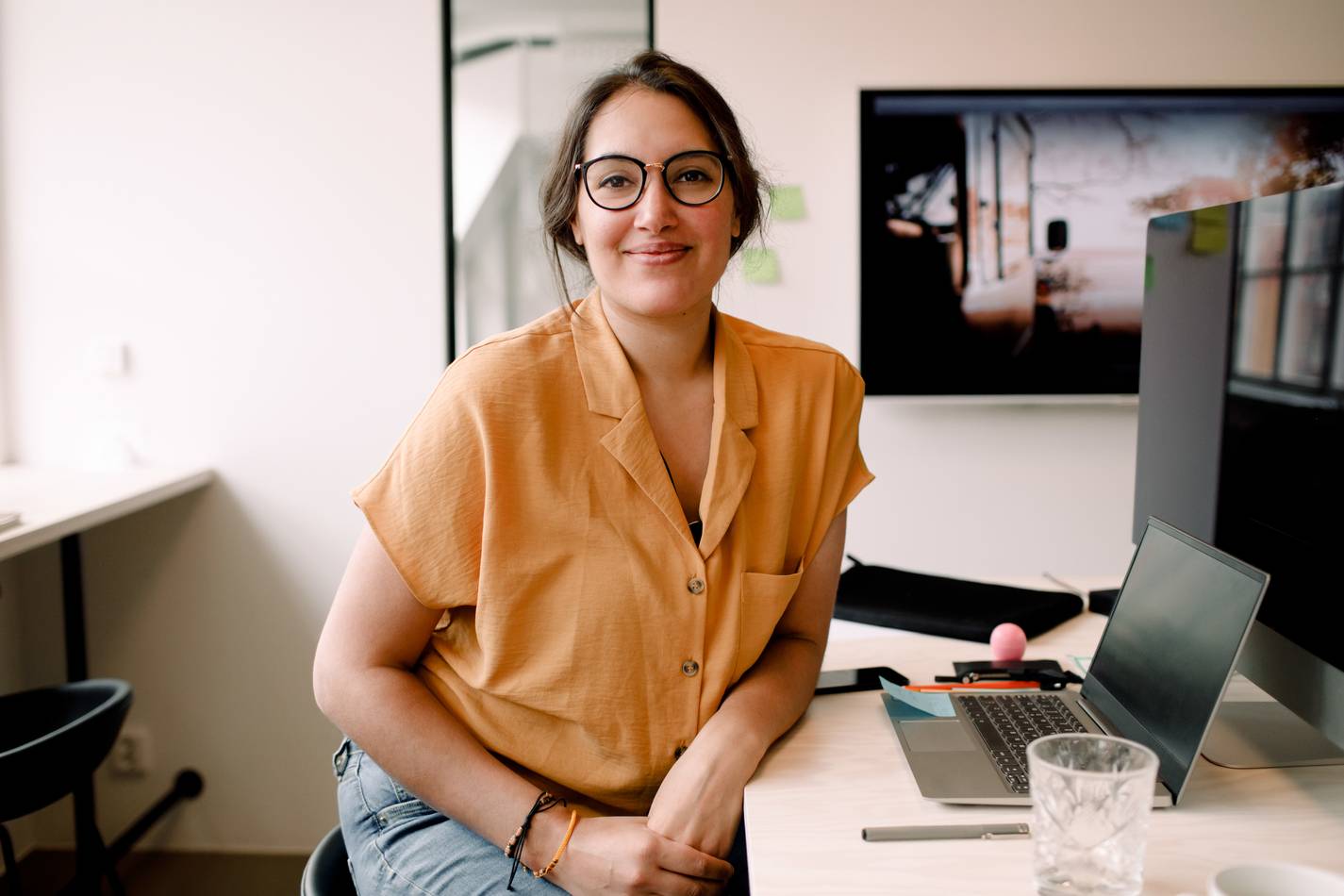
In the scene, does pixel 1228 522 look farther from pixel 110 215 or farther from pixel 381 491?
pixel 110 215

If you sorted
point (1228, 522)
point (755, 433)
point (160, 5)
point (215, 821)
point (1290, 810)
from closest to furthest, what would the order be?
point (1290, 810)
point (1228, 522)
point (755, 433)
point (160, 5)
point (215, 821)

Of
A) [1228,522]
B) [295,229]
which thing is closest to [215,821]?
[295,229]

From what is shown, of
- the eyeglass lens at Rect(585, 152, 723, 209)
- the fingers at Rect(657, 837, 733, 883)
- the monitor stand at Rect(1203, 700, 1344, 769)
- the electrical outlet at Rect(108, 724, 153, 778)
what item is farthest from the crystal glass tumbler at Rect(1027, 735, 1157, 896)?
the electrical outlet at Rect(108, 724, 153, 778)

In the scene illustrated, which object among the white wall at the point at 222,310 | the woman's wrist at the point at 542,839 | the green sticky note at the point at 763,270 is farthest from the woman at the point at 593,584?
the white wall at the point at 222,310

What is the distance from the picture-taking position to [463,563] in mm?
1106

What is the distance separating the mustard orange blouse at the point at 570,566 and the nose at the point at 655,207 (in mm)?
149

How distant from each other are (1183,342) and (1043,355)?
1.44 meters

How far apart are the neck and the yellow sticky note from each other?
0.52 metres

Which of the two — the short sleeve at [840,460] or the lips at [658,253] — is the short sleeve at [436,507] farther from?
the short sleeve at [840,460]

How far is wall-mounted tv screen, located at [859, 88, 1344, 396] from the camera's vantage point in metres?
2.50

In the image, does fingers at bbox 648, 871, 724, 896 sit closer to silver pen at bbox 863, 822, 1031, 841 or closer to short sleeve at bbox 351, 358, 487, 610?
silver pen at bbox 863, 822, 1031, 841

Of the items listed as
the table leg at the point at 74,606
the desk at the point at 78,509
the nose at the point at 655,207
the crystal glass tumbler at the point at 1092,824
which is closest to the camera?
the crystal glass tumbler at the point at 1092,824

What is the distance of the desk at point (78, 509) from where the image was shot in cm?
192

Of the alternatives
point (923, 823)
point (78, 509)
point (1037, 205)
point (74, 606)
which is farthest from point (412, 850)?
point (1037, 205)
